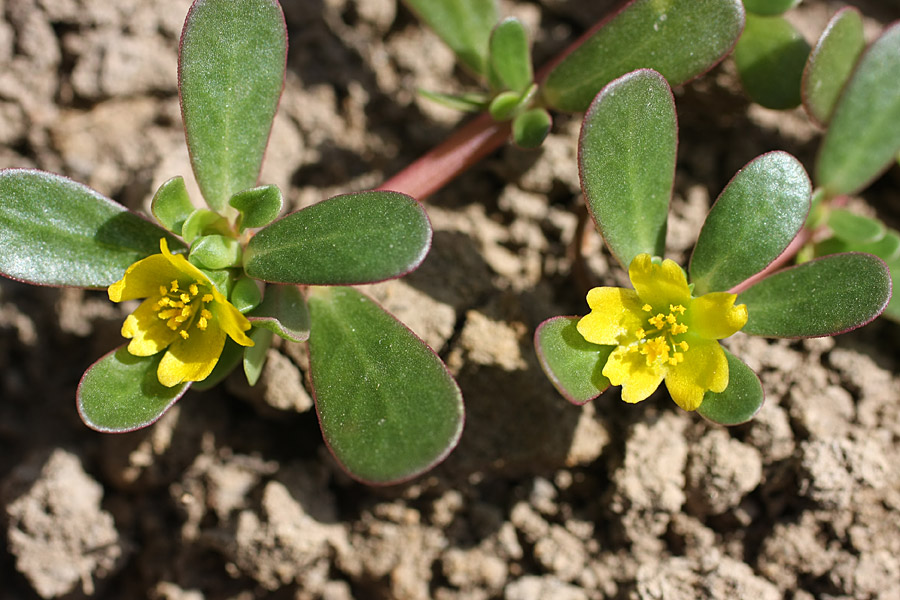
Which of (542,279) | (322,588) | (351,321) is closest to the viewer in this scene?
(351,321)

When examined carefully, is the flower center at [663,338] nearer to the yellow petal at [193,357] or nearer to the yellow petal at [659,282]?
the yellow petal at [659,282]

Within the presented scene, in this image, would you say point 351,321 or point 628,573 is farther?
point 628,573

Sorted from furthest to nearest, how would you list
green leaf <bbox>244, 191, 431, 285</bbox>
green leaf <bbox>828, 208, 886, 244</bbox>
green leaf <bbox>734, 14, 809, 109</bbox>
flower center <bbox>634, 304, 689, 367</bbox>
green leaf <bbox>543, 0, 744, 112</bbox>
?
green leaf <bbox>734, 14, 809, 109</bbox> → green leaf <bbox>828, 208, 886, 244</bbox> → green leaf <bbox>543, 0, 744, 112</bbox> → flower center <bbox>634, 304, 689, 367</bbox> → green leaf <bbox>244, 191, 431, 285</bbox>

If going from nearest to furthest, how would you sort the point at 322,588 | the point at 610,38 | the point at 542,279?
the point at 610,38 → the point at 322,588 → the point at 542,279

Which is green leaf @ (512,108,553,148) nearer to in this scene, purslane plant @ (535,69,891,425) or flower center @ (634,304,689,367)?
purslane plant @ (535,69,891,425)

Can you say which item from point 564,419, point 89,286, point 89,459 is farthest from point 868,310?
point 89,459

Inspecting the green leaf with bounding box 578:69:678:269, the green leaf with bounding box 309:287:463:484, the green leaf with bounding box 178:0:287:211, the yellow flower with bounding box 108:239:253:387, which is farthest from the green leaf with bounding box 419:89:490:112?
the yellow flower with bounding box 108:239:253:387

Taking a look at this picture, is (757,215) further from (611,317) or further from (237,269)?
(237,269)

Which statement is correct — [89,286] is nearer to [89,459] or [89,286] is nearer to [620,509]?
[89,459]
